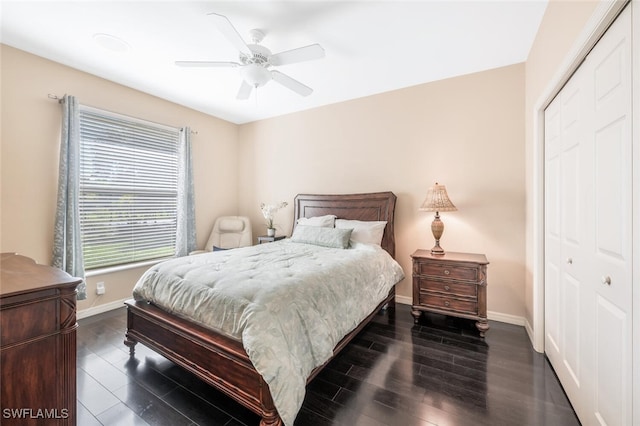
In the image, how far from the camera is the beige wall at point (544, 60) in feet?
4.96

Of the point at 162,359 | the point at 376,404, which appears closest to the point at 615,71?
the point at 376,404

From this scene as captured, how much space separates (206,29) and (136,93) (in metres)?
1.88

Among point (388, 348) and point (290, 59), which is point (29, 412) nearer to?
point (388, 348)

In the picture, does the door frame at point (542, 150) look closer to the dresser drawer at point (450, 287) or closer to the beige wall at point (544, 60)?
the beige wall at point (544, 60)

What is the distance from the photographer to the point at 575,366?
5.20 feet

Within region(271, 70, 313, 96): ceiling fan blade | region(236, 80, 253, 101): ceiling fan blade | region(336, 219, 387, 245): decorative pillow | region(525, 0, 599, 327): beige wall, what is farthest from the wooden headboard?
region(236, 80, 253, 101): ceiling fan blade

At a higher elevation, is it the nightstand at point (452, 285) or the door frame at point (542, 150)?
the door frame at point (542, 150)

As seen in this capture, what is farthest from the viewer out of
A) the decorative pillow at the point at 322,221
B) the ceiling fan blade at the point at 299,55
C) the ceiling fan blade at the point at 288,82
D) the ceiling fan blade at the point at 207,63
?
the decorative pillow at the point at 322,221

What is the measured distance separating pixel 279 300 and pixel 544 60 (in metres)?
2.76

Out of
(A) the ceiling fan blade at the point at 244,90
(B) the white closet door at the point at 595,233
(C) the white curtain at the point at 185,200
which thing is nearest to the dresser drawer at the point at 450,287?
(B) the white closet door at the point at 595,233

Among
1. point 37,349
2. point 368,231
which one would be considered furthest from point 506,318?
point 37,349

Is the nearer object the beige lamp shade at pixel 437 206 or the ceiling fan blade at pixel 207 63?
the ceiling fan blade at pixel 207 63

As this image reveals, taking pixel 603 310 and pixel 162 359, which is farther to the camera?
pixel 162 359

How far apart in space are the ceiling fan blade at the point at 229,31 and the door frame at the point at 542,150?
6.64 feet
